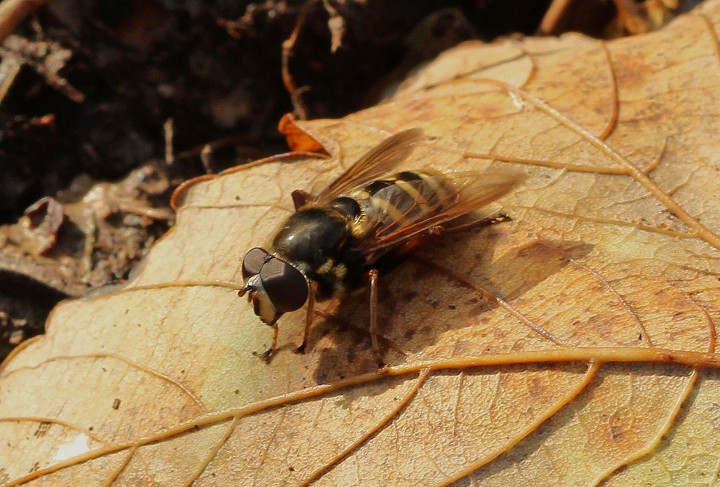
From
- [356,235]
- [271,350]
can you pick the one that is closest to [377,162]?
[356,235]

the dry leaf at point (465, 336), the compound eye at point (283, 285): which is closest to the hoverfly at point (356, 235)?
the compound eye at point (283, 285)

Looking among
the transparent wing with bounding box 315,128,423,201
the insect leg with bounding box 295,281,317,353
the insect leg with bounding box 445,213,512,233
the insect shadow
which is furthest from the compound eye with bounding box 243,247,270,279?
the insect leg with bounding box 445,213,512,233

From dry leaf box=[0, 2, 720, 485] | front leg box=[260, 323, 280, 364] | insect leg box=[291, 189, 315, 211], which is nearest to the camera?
dry leaf box=[0, 2, 720, 485]

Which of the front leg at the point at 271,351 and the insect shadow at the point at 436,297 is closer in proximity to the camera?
the insect shadow at the point at 436,297

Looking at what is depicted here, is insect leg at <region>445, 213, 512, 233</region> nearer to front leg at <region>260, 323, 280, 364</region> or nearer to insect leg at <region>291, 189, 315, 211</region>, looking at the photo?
insect leg at <region>291, 189, 315, 211</region>

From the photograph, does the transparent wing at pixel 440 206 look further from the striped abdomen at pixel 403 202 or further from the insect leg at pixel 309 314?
the insect leg at pixel 309 314
